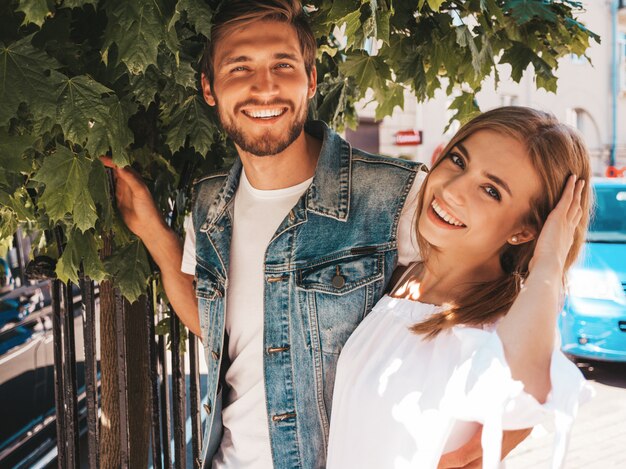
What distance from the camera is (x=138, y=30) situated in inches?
59.7

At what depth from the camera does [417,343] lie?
5.09 feet

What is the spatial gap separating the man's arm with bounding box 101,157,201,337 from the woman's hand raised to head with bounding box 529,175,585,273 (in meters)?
1.23

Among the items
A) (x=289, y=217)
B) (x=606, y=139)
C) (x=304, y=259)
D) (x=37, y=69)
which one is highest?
(x=606, y=139)

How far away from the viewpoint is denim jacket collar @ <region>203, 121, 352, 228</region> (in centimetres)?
192

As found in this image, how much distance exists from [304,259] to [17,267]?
294 centimetres

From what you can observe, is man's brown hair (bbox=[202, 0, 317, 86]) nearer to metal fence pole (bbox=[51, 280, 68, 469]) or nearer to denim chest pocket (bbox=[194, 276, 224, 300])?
denim chest pocket (bbox=[194, 276, 224, 300])

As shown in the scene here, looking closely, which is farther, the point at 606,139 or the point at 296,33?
the point at 606,139

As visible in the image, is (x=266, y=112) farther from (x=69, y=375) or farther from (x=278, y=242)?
(x=69, y=375)

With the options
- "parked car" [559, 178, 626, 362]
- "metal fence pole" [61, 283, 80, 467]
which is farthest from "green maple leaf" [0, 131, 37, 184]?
"parked car" [559, 178, 626, 362]

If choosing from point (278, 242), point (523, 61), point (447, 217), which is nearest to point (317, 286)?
point (278, 242)

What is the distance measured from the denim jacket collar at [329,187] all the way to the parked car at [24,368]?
2.37 meters

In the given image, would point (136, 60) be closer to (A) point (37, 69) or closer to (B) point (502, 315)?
(A) point (37, 69)

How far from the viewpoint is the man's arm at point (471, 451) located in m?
1.51

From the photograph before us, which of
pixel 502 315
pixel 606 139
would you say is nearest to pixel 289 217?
pixel 502 315
